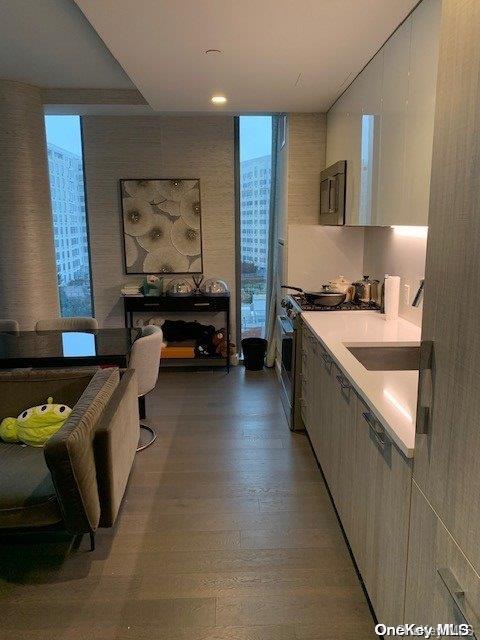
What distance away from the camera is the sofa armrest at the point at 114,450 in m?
2.14

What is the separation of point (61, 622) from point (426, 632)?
1426 millimetres

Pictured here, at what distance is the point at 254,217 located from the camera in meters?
5.34

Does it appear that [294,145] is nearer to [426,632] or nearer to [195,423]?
[195,423]

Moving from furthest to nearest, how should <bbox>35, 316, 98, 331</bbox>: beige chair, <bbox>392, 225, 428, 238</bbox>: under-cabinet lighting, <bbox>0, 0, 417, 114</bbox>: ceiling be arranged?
1. <bbox>35, 316, 98, 331</bbox>: beige chair
2. <bbox>392, 225, 428, 238</bbox>: under-cabinet lighting
3. <bbox>0, 0, 417, 114</bbox>: ceiling

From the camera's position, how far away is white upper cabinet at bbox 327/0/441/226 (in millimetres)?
2072

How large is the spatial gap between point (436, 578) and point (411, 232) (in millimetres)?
2242

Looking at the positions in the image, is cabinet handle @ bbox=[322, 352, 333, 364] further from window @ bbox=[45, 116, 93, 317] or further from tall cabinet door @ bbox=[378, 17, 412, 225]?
window @ bbox=[45, 116, 93, 317]

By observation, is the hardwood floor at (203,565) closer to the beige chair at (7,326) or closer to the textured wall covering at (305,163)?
the beige chair at (7,326)

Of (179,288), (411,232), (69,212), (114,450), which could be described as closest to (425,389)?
(114,450)

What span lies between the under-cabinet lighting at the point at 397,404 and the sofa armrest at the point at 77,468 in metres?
1.27

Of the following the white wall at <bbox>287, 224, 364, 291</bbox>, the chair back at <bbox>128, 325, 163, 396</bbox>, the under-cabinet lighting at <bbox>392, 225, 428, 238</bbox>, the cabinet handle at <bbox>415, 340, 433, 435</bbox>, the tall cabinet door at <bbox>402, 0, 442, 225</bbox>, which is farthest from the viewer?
the white wall at <bbox>287, 224, 364, 291</bbox>

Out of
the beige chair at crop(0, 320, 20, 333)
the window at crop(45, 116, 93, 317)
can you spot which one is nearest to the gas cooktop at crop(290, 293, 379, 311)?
the beige chair at crop(0, 320, 20, 333)

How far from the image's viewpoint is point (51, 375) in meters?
2.70

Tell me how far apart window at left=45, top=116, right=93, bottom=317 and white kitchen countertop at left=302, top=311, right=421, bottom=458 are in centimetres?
306
